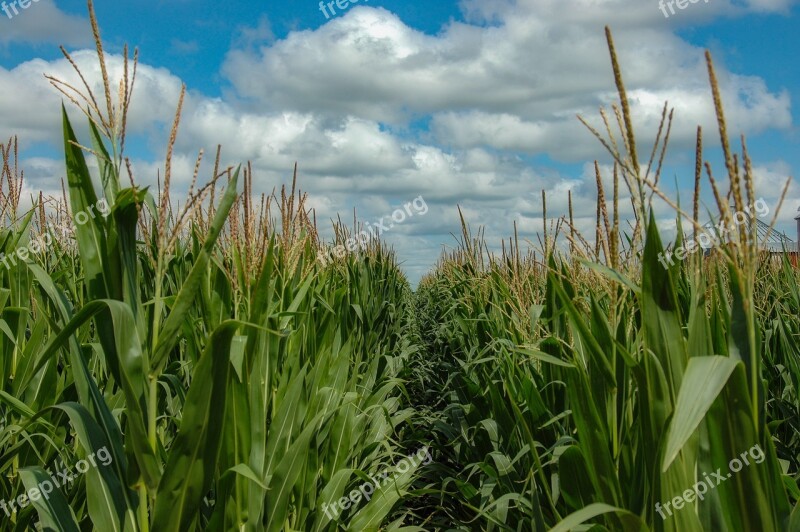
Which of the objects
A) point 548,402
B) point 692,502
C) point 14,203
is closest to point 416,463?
point 548,402

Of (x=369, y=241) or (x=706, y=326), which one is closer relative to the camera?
(x=706, y=326)

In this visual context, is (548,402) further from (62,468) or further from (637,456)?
(62,468)

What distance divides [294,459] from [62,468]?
1.03m

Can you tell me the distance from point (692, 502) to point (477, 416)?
2547mm

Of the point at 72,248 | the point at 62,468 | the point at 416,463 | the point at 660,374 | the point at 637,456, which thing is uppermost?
the point at 72,248

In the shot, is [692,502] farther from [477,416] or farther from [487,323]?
[487,323]

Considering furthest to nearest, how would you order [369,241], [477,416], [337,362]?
[369,241]
[477,416]
[337,362]

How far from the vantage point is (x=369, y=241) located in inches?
380

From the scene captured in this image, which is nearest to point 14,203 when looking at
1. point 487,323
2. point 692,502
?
point 487,323

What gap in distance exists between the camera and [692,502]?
1.64 m

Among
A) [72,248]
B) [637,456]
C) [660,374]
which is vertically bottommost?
[637,456]

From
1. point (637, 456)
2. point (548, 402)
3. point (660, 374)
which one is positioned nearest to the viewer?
point (660, 374)

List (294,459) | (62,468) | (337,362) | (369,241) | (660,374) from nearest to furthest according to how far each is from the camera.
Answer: (660,374), (294,459), (62,468), (337,362), (369,241)

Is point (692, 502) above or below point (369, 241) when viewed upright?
below
